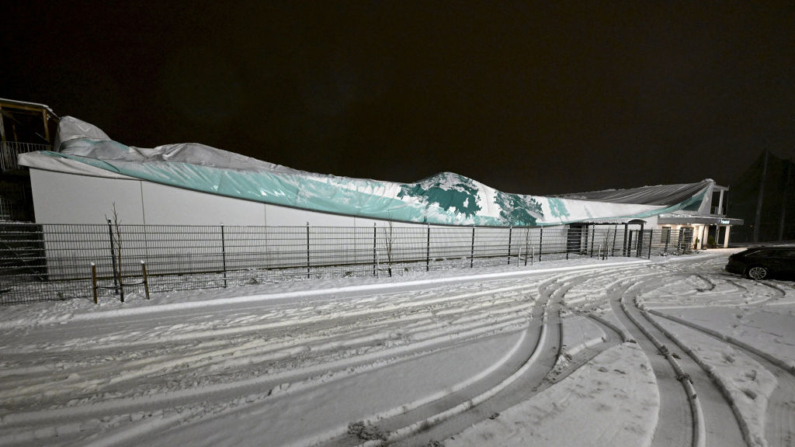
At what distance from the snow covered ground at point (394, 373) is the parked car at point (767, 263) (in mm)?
5486

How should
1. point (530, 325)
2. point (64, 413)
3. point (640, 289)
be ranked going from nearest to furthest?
1. point (64, 413)
2. point (530, 325)
3. point (640, 289)

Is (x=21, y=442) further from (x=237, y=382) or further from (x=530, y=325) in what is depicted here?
(x=530, y=325)

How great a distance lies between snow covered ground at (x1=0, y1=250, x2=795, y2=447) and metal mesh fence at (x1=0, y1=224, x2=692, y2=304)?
5.23 feet

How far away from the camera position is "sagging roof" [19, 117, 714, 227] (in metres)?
7.57

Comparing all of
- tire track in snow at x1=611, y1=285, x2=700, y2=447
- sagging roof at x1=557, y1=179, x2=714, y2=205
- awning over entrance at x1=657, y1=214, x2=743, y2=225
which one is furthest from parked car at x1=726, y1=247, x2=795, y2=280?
sagging roof at x1=557, y1=179, x2=714, y2=205

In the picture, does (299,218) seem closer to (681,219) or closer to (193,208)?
(193,208)

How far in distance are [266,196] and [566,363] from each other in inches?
360

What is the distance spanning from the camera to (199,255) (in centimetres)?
823

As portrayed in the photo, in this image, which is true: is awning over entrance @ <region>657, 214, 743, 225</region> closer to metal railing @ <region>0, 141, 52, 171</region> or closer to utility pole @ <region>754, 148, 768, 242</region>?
utility pole @ <region>754, 148, 768, 242</region>

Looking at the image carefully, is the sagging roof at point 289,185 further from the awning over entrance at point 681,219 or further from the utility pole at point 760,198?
the utility pole at point 760,198

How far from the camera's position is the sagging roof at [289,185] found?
7.57 meters

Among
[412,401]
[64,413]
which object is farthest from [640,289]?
[64,413]

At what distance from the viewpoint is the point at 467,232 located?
12328mm

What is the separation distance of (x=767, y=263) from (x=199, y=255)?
18702 mm
